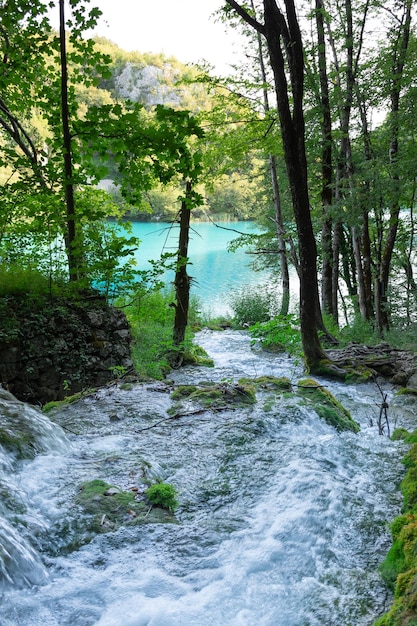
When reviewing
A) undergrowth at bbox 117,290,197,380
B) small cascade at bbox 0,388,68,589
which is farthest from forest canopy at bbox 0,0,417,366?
small cascade at bbox 0,388,68,589

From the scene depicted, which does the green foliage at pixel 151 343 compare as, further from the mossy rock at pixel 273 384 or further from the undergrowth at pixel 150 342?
the mossy rock at pixel 273 384

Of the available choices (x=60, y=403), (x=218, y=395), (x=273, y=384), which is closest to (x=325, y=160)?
(x=273, y=384)

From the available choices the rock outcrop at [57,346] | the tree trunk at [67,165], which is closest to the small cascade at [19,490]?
the rock outcrop at [57,346]

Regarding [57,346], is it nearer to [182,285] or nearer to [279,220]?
[182,285]

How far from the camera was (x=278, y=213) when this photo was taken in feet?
50.7

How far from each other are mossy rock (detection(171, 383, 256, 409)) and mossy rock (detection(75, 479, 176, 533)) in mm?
2558

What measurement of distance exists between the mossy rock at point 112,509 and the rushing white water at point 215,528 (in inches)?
3.4

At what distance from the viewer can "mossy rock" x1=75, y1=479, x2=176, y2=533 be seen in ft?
10.7

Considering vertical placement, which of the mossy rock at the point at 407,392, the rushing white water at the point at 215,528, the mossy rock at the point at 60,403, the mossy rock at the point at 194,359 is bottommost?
the mossy rock at the point at 194,359

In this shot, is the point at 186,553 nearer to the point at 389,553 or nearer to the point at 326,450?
the point at 389,553

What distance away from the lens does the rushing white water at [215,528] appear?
2.53m

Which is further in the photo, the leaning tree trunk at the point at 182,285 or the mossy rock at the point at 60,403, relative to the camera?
the leaning tree trunk at the point at 182,285

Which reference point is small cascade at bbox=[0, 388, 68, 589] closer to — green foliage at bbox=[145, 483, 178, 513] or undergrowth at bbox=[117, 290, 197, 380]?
green foliage at bbox=[145, 483, 178, 513]

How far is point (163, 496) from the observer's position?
3.60m
